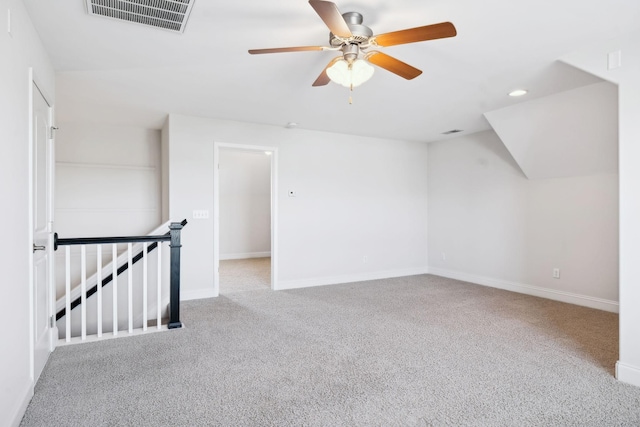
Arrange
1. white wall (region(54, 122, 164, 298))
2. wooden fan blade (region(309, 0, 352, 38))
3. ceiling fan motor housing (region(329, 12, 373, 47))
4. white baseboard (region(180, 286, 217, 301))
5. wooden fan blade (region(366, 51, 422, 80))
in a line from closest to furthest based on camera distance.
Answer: wooden fan blade (region(309, 0, 352, 38)) → ceiling fan motor housing (region(329, 12, 373, 47)) → wooden fan blade (region(366, 51, 422, 80)) → white baseboard (region(180, 286, 217, 301)) → white wall (region(54, 122, 164, 298))

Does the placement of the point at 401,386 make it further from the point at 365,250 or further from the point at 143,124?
the point at 143,124

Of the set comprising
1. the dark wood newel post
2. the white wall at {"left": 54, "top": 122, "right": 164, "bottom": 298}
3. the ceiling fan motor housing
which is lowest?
the dark wood newel post

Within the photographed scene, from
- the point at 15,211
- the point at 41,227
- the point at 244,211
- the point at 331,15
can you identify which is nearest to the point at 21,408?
the point at 15,211

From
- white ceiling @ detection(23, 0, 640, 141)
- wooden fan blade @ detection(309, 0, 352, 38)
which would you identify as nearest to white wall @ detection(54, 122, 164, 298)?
white ceiling @ detection(23, 0, 640, 141)

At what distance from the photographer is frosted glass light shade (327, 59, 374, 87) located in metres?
2.36

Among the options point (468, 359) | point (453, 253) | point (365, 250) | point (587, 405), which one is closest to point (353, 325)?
point (468, 359)

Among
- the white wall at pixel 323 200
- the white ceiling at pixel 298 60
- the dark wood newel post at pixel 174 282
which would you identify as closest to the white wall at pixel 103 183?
the white ceiling at pixel 298 60

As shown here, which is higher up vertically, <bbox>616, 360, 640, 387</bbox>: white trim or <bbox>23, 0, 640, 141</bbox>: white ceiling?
<bbox>23, 0, 640, 141</bbox>: white ceiling

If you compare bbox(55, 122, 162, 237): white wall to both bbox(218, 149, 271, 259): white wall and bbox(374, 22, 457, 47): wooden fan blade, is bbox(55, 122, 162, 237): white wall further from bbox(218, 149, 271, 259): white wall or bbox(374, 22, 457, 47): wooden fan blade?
bbox(374, 22, 457, 47): wooden fan blade

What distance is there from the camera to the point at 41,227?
2.59 metres

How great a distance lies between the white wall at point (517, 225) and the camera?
4188 millimetres

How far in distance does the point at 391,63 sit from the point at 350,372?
2.10m

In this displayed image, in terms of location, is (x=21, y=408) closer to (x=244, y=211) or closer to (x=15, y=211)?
(x=15, y=211)

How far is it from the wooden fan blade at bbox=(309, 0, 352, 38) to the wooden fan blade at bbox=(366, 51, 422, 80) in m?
0.34
